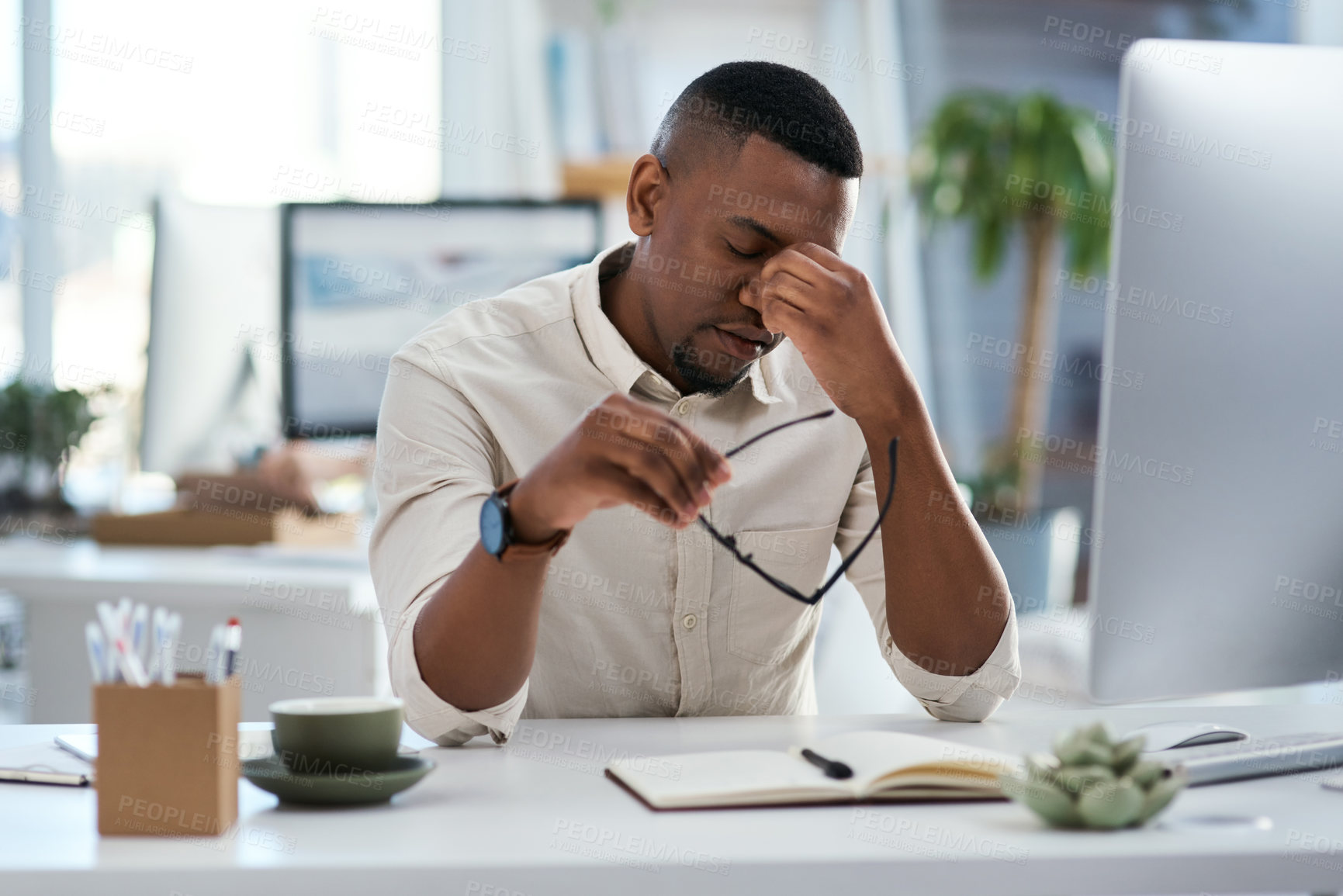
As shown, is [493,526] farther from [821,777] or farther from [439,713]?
[821,777]

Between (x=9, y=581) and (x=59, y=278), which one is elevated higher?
(x=59, y=278)

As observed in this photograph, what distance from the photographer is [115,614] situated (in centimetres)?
77

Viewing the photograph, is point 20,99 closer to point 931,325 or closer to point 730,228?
point 931,325

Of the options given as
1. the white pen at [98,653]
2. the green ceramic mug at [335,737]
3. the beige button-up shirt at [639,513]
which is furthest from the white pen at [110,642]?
the beige button-up shirt at [639,513]

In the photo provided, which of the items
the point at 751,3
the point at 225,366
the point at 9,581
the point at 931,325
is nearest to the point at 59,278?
the point at 225,366

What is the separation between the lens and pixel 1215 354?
86 centimetres

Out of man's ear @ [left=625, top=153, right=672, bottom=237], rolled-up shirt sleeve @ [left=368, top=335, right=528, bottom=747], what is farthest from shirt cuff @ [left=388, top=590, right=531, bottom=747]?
man's ear @ [left=625, top=153, right=672, bottom=237]

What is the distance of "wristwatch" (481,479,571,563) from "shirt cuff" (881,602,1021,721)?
42cm

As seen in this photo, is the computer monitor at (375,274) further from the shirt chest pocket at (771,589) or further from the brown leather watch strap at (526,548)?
the brown leather watch strap at (526,548)

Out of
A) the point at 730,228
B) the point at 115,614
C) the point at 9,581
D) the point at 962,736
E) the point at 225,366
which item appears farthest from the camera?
the point at 225,366

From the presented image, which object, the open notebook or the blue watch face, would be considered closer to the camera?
the open notebook

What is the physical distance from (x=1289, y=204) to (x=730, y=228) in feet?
1.75

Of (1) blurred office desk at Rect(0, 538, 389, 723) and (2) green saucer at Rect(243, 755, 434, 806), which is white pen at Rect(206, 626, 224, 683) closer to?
(2) green saucer at Rect(243, 755, 434, 806)

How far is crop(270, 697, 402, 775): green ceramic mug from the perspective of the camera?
84 cm
